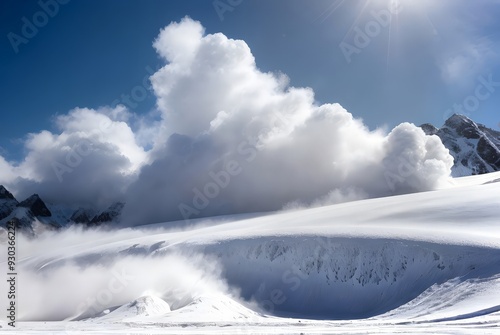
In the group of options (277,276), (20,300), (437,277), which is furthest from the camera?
(20,300)

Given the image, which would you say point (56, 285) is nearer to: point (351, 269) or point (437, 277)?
point (351, 269)

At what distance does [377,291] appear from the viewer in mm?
43125

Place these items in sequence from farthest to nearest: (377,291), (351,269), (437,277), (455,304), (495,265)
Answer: (351,269) → (377,291) → (437,277) → (495,265) → (455,304)

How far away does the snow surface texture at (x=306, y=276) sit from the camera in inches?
1367

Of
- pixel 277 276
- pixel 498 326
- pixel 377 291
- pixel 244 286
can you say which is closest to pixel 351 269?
pixel 377 291

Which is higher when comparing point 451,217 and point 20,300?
point 451,217

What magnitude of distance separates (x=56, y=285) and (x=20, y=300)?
17.7ft

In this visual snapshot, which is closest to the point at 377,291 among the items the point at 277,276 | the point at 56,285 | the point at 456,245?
the point at 456,245

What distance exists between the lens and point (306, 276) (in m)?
49.5

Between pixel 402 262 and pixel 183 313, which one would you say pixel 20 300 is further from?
pixel 402 262

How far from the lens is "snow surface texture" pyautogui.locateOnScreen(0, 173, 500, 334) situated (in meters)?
34.7

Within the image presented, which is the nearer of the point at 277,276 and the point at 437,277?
the point at 437,277

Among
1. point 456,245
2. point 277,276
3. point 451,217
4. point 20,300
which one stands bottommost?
point 20,300

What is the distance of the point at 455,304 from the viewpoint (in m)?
31.7
